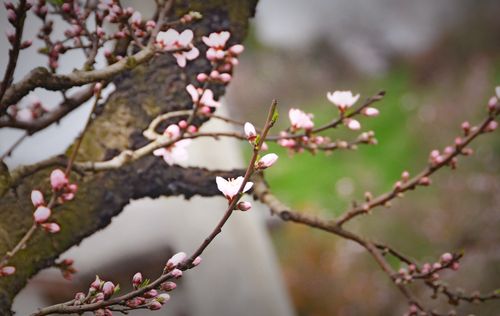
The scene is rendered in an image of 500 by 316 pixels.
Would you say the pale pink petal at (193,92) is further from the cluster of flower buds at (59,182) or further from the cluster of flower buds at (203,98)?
the cluster of flower buds at (59,182)

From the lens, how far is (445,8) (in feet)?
15.4

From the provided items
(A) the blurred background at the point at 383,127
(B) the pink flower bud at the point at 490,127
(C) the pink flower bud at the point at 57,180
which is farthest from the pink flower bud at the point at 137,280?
(A) the blurred background at the point at 383,127

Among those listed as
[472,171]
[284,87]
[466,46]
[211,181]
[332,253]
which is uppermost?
[284,87]

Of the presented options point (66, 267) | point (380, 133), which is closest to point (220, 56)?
point (66, 267)

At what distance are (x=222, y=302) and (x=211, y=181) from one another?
1137 mm

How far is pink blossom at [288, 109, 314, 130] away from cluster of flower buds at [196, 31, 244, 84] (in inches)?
4.0

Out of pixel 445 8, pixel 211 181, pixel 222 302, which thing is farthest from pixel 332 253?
pixel 445 8

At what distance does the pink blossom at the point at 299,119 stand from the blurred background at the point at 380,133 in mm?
483

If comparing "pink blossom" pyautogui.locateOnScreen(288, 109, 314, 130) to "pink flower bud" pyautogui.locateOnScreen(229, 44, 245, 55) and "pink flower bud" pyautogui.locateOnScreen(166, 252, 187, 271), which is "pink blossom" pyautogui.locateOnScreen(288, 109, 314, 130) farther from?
"pink flower bud" pyautogui.locateOnScreen(166, 252, 187, 271)

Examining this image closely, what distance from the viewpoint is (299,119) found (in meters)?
0.64

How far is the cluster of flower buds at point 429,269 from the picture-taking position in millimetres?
658

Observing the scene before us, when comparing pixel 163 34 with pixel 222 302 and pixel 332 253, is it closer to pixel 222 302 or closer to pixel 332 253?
pixel 222 302

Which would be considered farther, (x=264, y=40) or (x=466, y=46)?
(x=264, y=40)

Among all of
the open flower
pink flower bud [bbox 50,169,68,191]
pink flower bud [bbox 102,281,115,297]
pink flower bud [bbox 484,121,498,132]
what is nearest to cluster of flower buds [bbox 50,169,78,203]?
pink flower bud [bbox 50,169,68,191]
